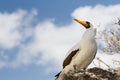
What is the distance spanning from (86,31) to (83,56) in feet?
2.10

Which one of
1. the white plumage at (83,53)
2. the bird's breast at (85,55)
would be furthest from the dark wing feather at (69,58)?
the bird's breast at (85,55)

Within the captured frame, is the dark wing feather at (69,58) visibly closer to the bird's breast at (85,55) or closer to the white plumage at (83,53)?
the white plumage at (83,53)

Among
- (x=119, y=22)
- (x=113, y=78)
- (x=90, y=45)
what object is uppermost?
(x=119, y=22)

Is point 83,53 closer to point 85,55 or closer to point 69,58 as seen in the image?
point 85,55

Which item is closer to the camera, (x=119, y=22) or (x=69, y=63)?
(x=69, y=63)

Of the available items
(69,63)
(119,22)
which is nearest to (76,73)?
(69,63)

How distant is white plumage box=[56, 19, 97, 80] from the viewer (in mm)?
8219

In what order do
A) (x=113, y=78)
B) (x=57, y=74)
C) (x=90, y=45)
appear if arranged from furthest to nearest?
(x=90, y=45) → (x=57, y=74) → (x=113, y=78)

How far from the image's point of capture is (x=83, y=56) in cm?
831

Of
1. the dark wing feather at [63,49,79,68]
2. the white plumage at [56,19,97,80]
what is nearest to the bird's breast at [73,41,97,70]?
the white plumage at [56,19,97,80]

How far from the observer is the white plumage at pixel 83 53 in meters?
8.22

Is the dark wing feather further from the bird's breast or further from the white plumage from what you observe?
the bird's breast

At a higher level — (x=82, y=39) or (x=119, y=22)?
(x=119, y=22)

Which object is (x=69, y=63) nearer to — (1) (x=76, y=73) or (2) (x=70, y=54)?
(2) (x=70, y=54)
